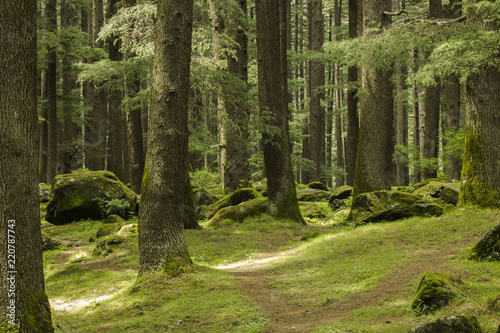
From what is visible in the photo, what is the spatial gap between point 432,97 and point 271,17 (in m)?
9.00

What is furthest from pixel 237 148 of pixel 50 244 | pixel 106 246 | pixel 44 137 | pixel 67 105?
pixel 67 105

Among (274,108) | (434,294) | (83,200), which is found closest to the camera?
(434,294)

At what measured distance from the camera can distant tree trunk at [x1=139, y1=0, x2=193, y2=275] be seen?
7.16 metres

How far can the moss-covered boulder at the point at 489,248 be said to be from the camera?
610 cm

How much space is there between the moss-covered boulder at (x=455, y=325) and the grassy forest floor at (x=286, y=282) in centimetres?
22

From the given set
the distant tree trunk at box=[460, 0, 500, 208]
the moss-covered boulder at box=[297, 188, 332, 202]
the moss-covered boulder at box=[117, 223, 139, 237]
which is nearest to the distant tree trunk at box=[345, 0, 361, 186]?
the moss-covered boulder at box=[297, 188, 332, 202]

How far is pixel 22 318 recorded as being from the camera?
13.9 ft

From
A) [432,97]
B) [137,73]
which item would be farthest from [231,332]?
[432,97]

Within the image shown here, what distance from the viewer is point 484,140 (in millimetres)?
9086

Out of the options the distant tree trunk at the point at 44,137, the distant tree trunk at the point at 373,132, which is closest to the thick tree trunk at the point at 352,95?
the distant tree trunk at the point at 373,132

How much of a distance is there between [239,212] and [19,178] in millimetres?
8894

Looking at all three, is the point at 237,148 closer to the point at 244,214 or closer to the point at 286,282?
the point at 244,214

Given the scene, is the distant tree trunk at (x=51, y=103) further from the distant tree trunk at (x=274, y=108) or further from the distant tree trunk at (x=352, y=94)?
the distant tree trunk at (x=352, y=94)

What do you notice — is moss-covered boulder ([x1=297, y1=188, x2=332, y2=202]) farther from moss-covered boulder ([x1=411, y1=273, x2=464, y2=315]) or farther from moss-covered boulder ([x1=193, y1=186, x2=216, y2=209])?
moss-covered boulder ([x1=411, y1=273, x2=464, y2=315])
